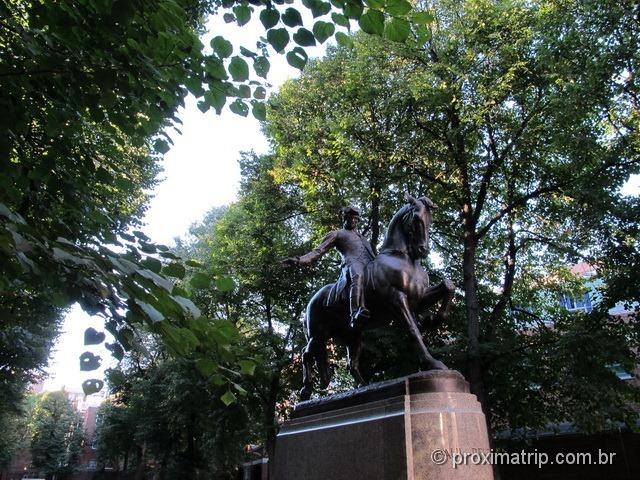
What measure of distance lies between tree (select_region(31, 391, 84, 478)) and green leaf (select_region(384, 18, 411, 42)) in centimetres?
5530

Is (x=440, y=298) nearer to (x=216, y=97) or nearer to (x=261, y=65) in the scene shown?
(x=261, y=65)

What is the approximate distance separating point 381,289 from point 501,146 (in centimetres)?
1169

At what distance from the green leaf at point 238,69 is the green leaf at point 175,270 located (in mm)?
1483

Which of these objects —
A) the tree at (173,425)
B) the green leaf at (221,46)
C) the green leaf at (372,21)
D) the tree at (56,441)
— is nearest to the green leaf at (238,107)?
the green leaf at (221,46)

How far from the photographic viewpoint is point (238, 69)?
11.6 ft

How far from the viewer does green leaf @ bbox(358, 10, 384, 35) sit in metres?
2.95

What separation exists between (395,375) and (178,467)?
1736cm

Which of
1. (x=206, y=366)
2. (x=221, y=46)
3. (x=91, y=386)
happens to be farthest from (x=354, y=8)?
(x=91, y=386)

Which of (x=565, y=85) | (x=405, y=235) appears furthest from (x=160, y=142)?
(x=565, y=85)

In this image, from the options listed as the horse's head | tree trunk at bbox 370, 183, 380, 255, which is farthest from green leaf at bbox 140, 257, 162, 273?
tree trunk at bbox 370, 183, 380, 255

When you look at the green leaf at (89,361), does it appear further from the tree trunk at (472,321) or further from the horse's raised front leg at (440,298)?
the tree trunk at (472,321)

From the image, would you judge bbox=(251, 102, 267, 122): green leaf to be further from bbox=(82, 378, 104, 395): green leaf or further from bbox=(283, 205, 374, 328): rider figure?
bbox=(283, 205, 374, 328): rider figure

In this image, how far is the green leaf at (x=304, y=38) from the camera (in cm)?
337

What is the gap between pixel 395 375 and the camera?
15.8m
